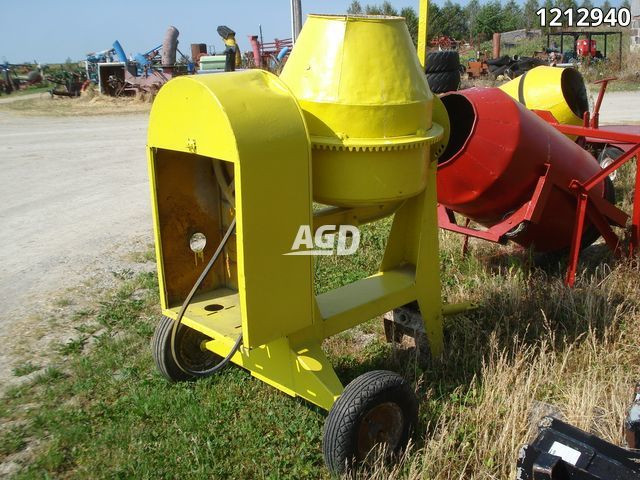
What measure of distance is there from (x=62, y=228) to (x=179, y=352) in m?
3.48

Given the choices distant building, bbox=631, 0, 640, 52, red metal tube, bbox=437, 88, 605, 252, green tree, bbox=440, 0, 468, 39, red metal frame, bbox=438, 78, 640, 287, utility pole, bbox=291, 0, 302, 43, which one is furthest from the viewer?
green tree, bbox=440, 0, 468, 39

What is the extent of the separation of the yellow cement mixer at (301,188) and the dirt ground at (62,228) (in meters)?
1.52

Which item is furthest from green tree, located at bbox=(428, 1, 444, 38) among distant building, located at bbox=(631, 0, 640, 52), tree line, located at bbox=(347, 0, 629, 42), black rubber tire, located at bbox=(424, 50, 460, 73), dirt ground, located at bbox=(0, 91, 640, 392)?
black rubber tire, located at bbox=(424, 50, 460, 73)

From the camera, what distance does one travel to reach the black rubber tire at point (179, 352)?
314 centimetres

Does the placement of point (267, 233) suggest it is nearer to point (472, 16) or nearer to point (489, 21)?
point (489, 21)

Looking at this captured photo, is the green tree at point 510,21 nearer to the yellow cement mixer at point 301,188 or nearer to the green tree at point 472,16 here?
the green tree at point 472,16

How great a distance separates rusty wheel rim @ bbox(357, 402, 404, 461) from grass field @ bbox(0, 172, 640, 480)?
0.09m

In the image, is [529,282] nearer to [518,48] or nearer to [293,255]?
[293,255]

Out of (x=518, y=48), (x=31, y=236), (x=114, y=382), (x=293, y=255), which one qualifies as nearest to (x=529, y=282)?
(x=293, y=255)

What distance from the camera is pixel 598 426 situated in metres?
2.66

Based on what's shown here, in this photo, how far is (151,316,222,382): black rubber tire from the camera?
124 inches

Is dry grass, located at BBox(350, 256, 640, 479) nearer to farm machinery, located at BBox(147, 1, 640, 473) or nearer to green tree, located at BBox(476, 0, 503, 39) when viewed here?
farm machinery, located at BBox(147, 1, 640, 473)

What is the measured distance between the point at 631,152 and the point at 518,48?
28.8 m

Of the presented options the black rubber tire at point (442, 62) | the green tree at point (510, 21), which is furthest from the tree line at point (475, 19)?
the black rubber tire at point (442, 62)
